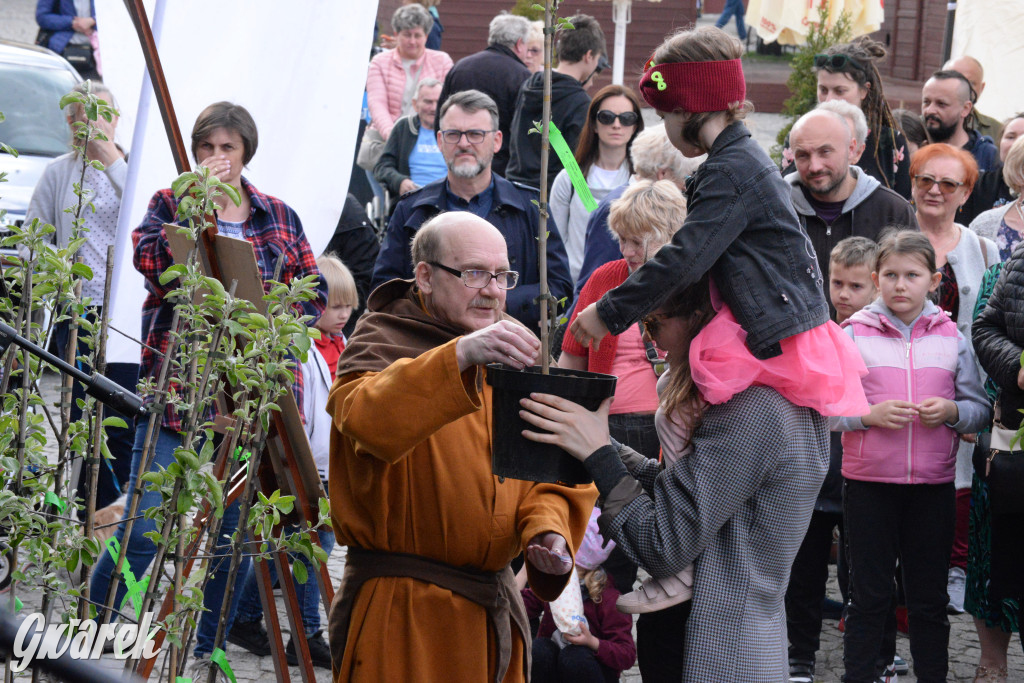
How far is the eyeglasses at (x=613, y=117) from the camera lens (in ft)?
21.0

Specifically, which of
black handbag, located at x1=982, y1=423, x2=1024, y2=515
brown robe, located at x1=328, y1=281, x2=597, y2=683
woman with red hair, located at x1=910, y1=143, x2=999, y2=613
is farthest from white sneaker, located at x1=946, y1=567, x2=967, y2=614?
brown robe, located at x1=328, y1=281, x2=597, y2=683

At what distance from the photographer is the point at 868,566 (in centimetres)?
464

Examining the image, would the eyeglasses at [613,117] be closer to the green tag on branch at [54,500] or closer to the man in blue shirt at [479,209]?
the man in blue shirt at [479,209]

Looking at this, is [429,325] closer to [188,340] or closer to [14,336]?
[188,340]

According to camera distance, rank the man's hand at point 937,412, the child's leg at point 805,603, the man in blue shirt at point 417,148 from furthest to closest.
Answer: the man in blue shirt at point 417,148 < the child's leg at point 805,603 < the man's hand at point 937,412

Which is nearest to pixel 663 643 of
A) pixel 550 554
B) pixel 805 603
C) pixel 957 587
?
pixel 550 554

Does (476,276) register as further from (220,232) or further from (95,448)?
(220,232)

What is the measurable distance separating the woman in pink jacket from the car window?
2.70 metres

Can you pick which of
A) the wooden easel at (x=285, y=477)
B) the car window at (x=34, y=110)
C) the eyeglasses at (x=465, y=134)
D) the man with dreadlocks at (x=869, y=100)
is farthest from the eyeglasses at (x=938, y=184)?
the car window at (x=34, y=110)

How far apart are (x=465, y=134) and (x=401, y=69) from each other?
5.25 meters

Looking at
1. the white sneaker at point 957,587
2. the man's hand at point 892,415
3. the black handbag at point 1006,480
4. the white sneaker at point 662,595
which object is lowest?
the white sneaker at point 957,587

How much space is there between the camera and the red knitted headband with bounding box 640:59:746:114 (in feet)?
9.23

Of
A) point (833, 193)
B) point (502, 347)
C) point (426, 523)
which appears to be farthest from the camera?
point (833, 193)

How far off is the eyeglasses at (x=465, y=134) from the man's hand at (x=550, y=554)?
2987mm
